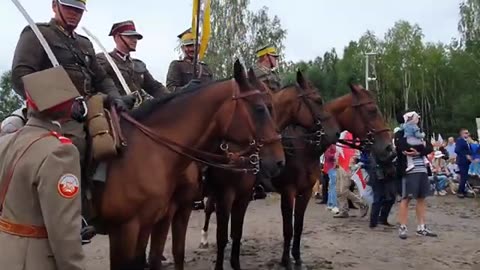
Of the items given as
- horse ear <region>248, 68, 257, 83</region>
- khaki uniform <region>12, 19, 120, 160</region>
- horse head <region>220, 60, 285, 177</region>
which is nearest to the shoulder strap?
khaki uniform <region>12, 19, 120, 160</region>

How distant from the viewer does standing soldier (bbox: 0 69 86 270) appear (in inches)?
127

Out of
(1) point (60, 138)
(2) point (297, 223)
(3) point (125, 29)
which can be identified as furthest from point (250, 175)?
(1) point (60, 138)

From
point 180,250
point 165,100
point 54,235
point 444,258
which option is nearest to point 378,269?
point 444,258

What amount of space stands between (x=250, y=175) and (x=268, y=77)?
5.30 ft

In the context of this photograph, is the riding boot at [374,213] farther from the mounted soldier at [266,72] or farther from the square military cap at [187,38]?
the square military cap at [187,38]

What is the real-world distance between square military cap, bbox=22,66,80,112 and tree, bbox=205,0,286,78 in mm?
37735

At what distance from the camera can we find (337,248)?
34.7 ft

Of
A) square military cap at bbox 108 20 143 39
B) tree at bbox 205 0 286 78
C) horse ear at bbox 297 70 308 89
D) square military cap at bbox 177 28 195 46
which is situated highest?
tree at bbox 205 0 286 78

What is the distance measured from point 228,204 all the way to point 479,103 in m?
52.9

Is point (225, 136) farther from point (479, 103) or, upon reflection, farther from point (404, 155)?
point (479, 103)

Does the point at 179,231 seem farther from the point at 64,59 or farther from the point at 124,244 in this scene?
the point at 64,59

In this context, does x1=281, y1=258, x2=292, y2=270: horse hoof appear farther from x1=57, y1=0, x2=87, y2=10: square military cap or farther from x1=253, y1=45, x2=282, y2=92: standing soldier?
A: x1=57, y1=0, x2=87, y2=10: square military cap

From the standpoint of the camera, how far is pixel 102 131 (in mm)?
5020

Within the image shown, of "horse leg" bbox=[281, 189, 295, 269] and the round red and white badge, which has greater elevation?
the round red and white badge
